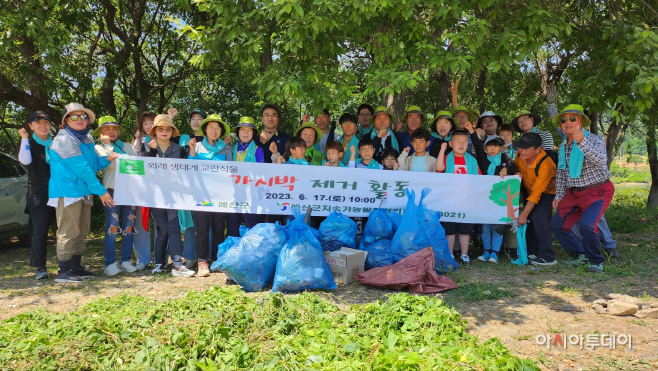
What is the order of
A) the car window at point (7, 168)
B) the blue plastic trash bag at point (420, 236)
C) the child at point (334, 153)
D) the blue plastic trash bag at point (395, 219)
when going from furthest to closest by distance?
the car window at point (7, 168), the child at point (334, 153), the blue plastic trash bag at point (395, 219), the blue plastic trash bag at point (420, 236)

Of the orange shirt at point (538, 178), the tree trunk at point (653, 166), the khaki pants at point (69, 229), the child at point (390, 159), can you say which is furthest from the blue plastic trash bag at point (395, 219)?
the tree trunk at point (653, 166)

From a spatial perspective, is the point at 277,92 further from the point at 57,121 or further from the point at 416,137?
the point at 57,121

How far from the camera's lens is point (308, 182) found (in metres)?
6.10

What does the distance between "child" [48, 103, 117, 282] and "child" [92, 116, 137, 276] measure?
0.31 meters

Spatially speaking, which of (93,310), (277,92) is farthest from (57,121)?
(93,310)

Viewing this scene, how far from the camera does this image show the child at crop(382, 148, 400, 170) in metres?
6.34

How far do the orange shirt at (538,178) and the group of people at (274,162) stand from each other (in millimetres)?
14

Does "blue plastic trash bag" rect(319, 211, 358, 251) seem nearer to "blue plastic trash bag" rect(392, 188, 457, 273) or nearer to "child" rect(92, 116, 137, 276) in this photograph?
"blue plastic trash bag" rect(392, 188, 457, 273)

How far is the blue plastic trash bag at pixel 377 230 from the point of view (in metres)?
5.64

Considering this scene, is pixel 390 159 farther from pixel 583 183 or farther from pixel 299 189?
pixel 583 183

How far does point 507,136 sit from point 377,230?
2581mm

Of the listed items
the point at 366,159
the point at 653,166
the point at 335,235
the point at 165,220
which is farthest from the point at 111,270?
the point at 653,166

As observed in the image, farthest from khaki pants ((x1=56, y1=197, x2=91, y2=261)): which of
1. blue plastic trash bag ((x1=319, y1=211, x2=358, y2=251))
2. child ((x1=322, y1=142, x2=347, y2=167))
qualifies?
child ((x1=322, y1=142, x2=347, y2=167))

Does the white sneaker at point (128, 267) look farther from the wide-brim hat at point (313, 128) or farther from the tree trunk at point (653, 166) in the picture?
the tree trunk at point (653, 166)
